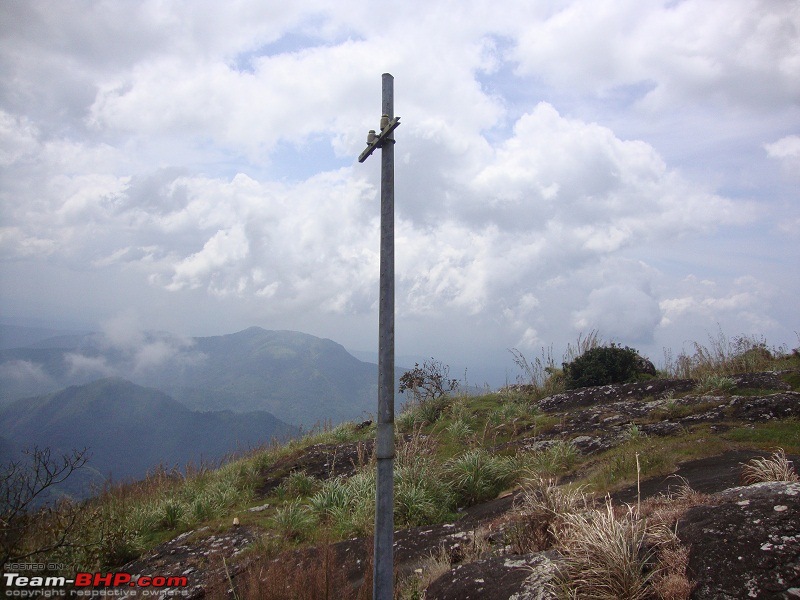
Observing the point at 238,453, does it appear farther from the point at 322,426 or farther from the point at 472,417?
the point at 472,417

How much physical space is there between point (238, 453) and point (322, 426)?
3.52 metres

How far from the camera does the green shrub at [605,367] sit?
1677cm

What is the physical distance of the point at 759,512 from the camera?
13.9ft

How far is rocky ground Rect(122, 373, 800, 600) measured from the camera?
386 centimetres

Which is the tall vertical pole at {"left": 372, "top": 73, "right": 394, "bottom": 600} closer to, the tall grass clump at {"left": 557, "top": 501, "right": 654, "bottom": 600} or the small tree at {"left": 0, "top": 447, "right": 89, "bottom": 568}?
the tall grass clump at {"left": 557, "top": 501, "right": 654, "bottom": 600}

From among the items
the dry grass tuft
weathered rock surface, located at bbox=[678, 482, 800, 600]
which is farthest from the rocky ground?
the dry grass tuft

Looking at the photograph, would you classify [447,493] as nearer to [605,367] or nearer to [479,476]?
[479,476]

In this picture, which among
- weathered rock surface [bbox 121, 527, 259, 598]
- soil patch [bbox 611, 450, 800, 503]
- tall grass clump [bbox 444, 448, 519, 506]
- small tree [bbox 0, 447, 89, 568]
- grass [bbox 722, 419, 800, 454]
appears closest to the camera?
small tree [bbox 0, 447, 89, 568]

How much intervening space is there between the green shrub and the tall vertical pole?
571 inches

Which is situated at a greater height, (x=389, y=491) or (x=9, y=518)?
(x=389, y=491)

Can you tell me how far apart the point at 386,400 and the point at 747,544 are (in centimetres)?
303

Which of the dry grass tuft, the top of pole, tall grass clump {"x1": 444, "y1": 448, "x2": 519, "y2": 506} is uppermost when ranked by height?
the top of pole

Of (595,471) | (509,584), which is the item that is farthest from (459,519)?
(509,584)

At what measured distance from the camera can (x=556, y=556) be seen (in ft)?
16.0
